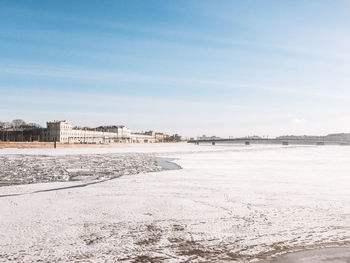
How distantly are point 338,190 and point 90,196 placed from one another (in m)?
7.21

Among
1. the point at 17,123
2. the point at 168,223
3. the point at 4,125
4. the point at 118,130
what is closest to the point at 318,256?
the point at 168,223

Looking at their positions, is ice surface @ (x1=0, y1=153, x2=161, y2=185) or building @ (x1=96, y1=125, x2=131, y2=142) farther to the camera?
building @ (x1=96, y1=125, x2=131, y2=142)

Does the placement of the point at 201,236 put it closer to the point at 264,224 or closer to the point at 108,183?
the point at 264,224

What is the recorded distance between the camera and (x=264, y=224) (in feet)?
19.2

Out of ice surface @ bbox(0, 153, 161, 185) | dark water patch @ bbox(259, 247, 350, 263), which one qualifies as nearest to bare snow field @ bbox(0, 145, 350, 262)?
dark water patch @ bbox(259, 247, 350, 263)

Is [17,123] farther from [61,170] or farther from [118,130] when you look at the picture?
[61,170]

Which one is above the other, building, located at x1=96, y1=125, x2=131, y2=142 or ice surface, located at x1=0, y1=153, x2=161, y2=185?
building, located at x1=96, y1=125, x2=131, y2=142

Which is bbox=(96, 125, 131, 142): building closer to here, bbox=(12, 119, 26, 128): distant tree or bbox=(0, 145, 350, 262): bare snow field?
A: bbox=(12, 119, 26, 128): distant tree

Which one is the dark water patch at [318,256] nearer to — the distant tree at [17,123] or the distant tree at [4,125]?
the distant tree at [4,125]

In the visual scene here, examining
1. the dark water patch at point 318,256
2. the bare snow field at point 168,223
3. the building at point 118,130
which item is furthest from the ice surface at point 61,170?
the building at point 118,130

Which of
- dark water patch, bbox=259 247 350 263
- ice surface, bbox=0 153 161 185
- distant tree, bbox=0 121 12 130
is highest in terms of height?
distant tree, bbox=0 121 12 130

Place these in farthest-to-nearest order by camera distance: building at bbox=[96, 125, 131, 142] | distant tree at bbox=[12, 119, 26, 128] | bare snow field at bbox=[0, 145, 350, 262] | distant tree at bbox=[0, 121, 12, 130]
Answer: building at bbox=[96, 125, 131, 142]
distant tree at bbox=[12, 119, 26, 128]
distant tree at bbox=[0, 121, 12, 130]
bare snow field at bbox=[0, 145, 350, 262]

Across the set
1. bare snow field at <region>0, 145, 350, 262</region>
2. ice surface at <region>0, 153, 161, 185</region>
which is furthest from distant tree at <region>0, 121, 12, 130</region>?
bare snow field at <region>0, 145, 350, 262</region>

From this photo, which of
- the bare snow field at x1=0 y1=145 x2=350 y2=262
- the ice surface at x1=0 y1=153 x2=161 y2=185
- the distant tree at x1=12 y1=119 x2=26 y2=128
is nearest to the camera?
the bare snow field at x1=0 y1=145 x2=350 y2=262
